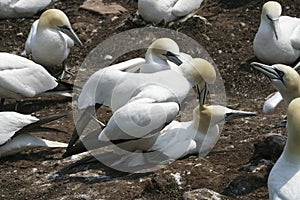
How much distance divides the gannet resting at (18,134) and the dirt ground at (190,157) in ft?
0.38

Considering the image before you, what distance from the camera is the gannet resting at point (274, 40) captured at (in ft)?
34.5

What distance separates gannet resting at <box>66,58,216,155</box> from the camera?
27.1 feet

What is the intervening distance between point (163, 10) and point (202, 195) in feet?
17.5

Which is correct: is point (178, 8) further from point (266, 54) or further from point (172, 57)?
point (172, 57)

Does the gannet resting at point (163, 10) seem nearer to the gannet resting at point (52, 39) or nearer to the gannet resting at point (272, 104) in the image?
the gannet resting at point (52, 39)

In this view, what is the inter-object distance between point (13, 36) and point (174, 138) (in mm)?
4511

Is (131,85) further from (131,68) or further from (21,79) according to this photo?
(21,79)

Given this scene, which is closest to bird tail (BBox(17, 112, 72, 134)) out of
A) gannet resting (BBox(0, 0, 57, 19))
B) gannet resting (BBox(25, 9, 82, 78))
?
gannet resting (BBox(25, 9, 82, 78))

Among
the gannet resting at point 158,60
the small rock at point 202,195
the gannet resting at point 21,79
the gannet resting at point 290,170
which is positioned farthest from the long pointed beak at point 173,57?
the gannet resting at point 290,170

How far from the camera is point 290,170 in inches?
250

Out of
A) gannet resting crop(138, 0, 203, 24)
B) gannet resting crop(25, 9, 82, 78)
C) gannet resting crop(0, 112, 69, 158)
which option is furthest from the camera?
gannet resting crop(138, 0, 203, 24)

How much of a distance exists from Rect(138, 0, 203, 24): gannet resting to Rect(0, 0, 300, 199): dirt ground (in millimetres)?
156

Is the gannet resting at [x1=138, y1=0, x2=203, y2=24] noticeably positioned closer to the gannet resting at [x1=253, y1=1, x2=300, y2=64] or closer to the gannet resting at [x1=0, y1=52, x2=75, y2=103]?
the gannet resting at [x1=253, y1=1, x2=300, y2=64]

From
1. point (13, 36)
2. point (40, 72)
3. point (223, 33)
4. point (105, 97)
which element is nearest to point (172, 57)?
point (105, 97)
